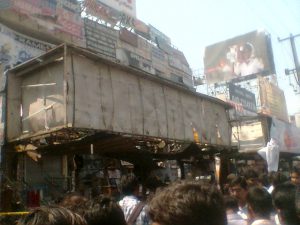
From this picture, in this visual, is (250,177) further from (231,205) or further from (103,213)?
(103,213)

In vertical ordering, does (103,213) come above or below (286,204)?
above

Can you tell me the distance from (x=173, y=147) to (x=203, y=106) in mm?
2070

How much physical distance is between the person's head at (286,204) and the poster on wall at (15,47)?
10987 mm

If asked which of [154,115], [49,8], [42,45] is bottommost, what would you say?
[154,115]

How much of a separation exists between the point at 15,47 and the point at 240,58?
75.9 feet

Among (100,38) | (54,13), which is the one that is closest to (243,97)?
(100,38)

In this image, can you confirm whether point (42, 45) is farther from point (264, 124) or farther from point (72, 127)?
point (264, 124)

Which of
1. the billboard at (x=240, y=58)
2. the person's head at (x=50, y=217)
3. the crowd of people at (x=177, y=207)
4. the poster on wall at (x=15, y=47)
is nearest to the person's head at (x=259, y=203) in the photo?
the crowd of people at (x=177, y=207)

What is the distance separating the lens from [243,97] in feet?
83.3

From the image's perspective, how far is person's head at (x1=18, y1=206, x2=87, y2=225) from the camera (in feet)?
Answer: 5.68

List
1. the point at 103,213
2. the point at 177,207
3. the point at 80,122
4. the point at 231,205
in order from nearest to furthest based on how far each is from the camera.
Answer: the point at 177,207 → the point at 103,213 → the point at 231,205 → the point at 80,122

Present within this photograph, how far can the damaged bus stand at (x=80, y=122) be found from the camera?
770 cm

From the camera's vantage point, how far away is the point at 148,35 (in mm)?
21172

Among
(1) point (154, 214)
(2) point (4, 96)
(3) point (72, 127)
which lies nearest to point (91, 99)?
(3) point (72, 127)
